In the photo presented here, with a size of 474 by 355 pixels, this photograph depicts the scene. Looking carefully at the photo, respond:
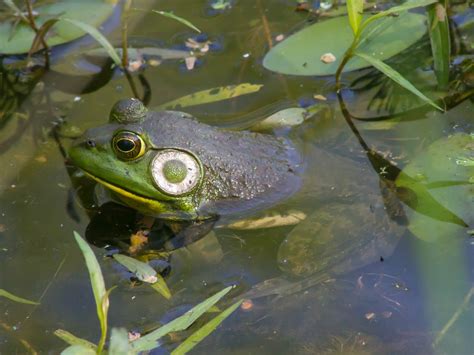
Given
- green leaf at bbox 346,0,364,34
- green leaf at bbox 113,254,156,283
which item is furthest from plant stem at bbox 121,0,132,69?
green leaf at bbox 113,254,156,283

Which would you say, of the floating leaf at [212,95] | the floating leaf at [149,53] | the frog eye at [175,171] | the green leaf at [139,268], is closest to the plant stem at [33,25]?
the floating leaf at [149,53]

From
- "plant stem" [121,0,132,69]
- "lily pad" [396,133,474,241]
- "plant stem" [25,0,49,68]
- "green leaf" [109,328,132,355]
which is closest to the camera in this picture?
"green leaf" [109,328,132,355]

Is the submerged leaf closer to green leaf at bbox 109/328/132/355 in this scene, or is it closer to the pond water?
green leaf at bbox 109/328/132/355

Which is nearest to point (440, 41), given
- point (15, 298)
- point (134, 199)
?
point (134, 199)

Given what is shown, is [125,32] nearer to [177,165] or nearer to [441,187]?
[177,165]

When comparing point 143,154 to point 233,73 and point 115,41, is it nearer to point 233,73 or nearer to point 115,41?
point 233,73

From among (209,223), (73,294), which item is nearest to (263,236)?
(209,223)
